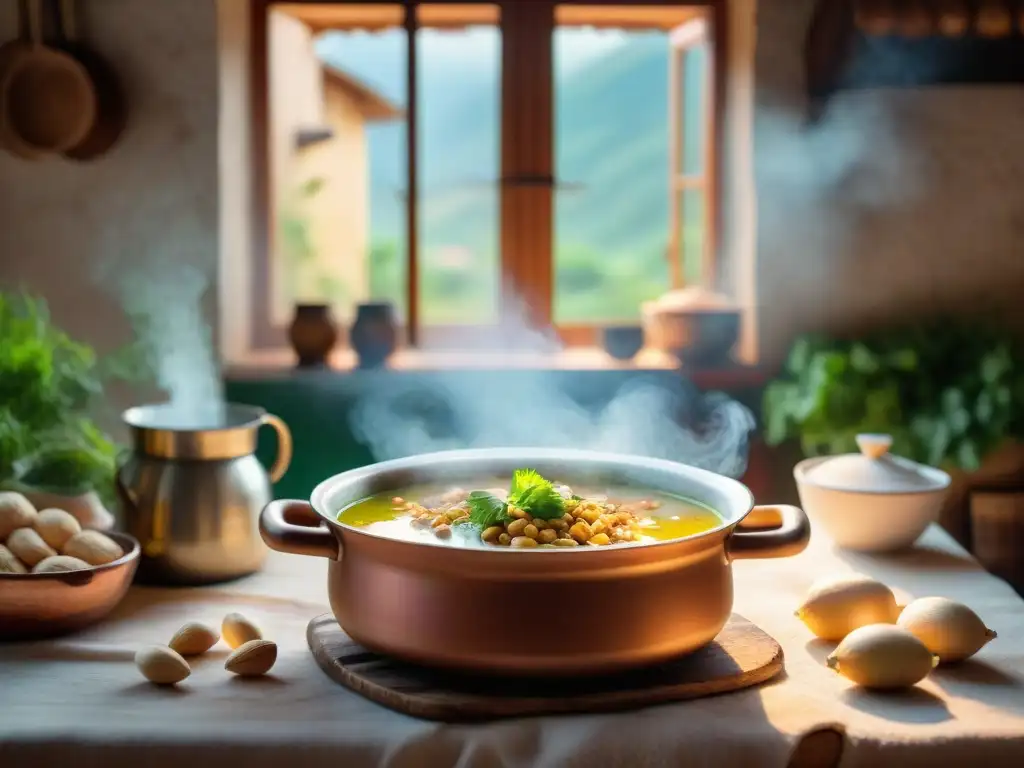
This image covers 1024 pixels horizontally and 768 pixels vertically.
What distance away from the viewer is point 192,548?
1617 millimetres

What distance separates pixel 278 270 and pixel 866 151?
1.75 meters

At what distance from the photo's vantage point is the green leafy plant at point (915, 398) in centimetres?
289

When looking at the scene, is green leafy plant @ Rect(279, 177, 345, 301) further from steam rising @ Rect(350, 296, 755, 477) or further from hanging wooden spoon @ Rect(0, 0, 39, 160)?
hanging wooden spoon @ Rect(0, 0, 39, 160)

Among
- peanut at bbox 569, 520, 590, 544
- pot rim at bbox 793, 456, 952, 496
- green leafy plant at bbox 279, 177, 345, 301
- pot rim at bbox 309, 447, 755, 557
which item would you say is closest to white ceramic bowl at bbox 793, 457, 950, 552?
pot rim at bbox 793, 456, 952, 496

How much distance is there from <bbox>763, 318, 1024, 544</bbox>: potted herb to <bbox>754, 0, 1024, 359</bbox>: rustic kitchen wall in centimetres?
15

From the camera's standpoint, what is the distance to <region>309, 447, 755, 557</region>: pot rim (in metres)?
1.13

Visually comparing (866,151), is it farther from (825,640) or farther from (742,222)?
(825,640)

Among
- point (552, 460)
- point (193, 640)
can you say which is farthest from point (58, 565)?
point (552, 460)

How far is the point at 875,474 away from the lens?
183 cm

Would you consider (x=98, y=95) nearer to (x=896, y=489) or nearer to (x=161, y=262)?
(x=161, y=262)

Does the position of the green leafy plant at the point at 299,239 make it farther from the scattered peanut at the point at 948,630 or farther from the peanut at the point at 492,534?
the scattered peanut at the point at 948,630

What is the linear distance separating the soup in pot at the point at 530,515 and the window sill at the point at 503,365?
65.8 inches

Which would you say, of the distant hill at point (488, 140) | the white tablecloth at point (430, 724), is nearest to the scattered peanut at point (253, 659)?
the white tablecloth at point (430, 724)

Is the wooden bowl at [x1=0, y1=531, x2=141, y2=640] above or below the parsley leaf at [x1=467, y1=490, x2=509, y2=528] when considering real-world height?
below
